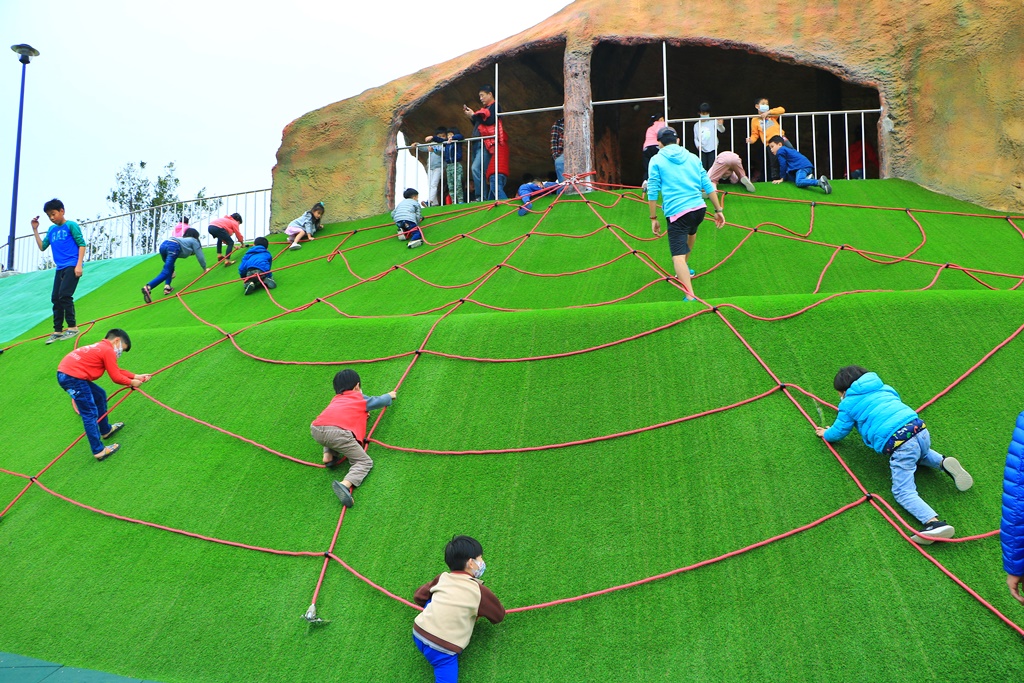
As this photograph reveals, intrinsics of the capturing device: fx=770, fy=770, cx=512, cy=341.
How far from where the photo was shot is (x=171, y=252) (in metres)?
10.0

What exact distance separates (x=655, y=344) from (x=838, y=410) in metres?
1.39

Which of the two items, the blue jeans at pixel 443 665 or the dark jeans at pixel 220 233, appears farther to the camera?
the dark jeans at pixel 220 233

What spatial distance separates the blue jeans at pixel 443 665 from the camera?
11.4 feet

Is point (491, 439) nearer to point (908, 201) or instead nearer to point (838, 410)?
point (838, 410)

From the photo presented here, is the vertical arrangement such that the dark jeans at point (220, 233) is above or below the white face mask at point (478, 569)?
above

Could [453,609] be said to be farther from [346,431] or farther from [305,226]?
[305,226]

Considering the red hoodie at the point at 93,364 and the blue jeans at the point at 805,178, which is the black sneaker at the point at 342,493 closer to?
the red hoodie at the point at 93,364

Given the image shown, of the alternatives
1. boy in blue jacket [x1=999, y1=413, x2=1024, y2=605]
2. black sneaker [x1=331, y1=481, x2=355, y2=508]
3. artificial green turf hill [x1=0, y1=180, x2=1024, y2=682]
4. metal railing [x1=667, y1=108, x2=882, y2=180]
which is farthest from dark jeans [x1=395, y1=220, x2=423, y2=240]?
boy in blue jacket [x1=999, y1=413, x2=1024, y2=605]

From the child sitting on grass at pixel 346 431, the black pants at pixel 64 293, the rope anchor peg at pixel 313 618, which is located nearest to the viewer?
the rope anchor peg at pixel 313 618

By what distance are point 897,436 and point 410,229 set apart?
7.56 meters

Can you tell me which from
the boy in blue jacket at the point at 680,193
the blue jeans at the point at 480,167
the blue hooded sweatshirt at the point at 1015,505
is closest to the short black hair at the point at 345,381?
the boy in blue jacket at the point at 680,193

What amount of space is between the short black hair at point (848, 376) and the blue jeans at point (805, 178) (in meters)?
6.67

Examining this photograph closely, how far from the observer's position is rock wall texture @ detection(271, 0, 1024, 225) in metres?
9.52

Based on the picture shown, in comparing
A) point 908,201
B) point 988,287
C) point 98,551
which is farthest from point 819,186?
point 98,551
